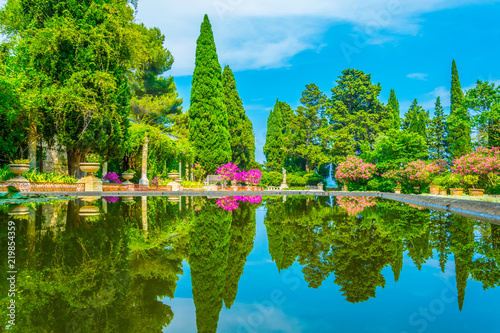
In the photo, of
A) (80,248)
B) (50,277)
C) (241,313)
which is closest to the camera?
(241,313)

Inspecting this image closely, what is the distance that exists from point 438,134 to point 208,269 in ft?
131

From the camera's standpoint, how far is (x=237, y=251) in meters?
4.59

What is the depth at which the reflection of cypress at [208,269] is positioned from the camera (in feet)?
8.21

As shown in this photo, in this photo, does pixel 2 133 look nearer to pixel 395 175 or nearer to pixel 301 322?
pixel 301 322

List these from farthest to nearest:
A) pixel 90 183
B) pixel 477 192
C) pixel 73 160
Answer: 1. pixel 73 160
2. pixel 90 183
3. pixel 477 192

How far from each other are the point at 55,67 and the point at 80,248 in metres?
14.8

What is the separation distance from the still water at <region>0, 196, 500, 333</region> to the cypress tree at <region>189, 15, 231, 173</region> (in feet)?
75.1

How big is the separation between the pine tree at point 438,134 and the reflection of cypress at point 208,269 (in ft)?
120

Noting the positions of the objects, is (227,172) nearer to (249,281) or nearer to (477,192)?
(477,192)

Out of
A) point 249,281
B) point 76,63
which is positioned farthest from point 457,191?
point 76,63

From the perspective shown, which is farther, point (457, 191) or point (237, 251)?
point (457, 191)

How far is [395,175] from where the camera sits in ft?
70.3

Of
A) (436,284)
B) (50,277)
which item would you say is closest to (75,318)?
(50,277)

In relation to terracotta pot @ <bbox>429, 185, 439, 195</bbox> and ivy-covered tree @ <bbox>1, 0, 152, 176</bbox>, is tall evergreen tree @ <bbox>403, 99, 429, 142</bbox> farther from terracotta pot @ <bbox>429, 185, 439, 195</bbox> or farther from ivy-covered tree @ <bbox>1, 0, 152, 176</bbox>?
ivy-covered tree @ <bbox>1, 0, 152, 176</bbox>
